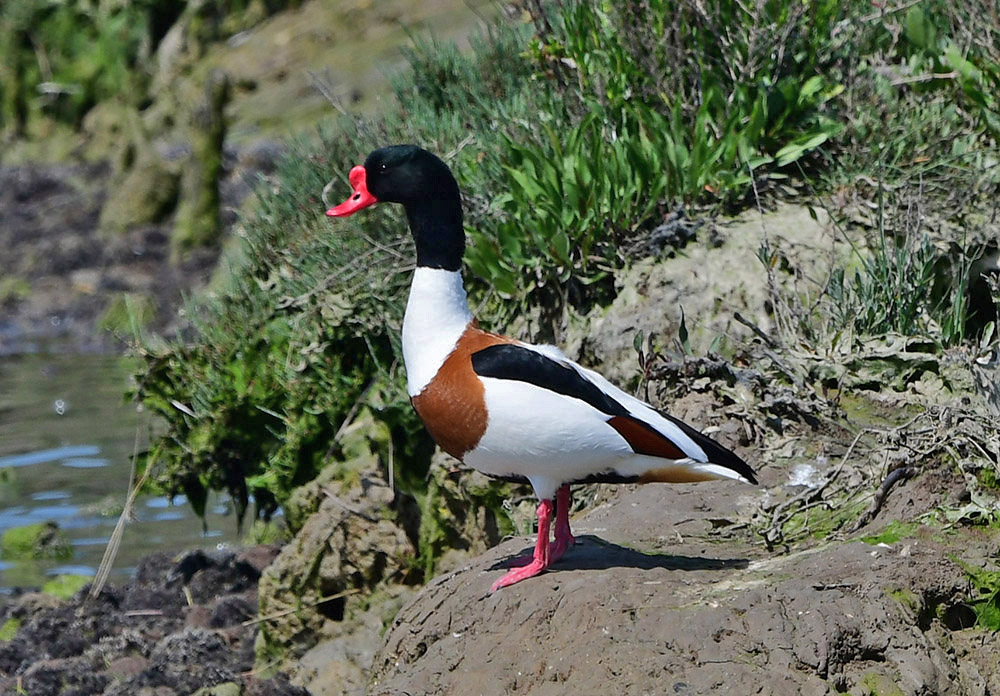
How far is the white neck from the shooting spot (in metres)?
4.37

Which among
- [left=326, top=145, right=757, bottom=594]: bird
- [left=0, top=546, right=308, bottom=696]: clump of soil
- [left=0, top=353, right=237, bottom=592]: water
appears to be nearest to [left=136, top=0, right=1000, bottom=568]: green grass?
[left=0, top=546, right=308, bottom=696]: clump of soil

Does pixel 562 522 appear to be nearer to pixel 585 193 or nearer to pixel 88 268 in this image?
pixel 585 193

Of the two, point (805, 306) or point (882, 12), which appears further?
point (882, 12)

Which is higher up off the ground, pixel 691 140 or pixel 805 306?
pixel 691 140

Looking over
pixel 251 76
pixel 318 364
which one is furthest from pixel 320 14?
pixel 318 364

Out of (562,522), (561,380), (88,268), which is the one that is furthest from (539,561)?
(88,268)

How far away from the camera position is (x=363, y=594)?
6.35m

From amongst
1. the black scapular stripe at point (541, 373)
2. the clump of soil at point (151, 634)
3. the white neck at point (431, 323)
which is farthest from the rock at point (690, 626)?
the clump of soil at point (151, 634)

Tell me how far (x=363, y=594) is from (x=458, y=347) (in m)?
2.38

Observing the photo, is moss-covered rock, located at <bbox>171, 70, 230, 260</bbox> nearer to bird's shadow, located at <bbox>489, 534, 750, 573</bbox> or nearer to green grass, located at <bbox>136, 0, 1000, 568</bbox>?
green grass, located at <bbox>136, 0, 1000, 568</bbox>

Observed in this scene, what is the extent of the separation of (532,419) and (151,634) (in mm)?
3782

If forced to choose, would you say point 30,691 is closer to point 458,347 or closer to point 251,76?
point 458,347

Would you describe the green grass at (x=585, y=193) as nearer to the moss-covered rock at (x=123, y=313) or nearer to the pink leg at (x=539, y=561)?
the pink leg at (x=539, y=561)

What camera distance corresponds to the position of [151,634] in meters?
7.00
